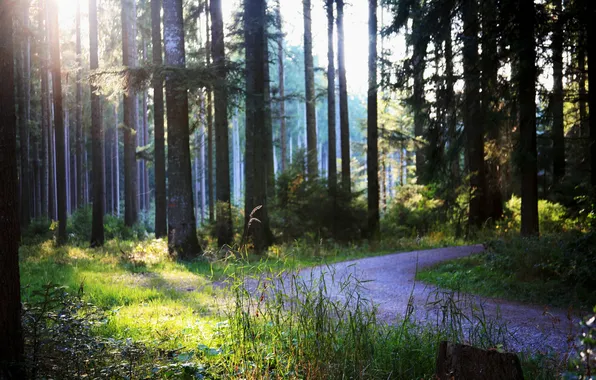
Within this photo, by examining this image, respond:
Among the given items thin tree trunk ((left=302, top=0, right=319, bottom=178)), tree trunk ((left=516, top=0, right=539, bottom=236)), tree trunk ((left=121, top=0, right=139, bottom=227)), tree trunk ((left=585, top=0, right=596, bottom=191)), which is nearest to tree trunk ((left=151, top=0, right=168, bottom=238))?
tree trunk ((left=121, top=0, right=139, bottom=227))

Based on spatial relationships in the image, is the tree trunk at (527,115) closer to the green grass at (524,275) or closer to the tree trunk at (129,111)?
the green grass at (524,275)

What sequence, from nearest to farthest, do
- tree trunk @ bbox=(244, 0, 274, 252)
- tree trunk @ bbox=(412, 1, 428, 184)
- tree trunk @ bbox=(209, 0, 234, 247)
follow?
1. tree trunk @ bbox=(412, 1, 428, 184)
2. tree trunk @ bbox=(244, 0, 274, 252)
3. tree trunk @ bbox=(209, 0, 234, 247)

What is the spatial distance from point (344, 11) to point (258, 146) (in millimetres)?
7766

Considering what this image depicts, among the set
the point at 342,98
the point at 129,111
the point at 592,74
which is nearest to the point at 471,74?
the point at 592,74

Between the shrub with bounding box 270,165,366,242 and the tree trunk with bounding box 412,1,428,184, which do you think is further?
the shrub with bounding box 270,165,366,242

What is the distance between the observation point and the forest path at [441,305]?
510 cm

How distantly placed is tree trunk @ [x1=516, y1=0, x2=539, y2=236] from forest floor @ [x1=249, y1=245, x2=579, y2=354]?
188 cm

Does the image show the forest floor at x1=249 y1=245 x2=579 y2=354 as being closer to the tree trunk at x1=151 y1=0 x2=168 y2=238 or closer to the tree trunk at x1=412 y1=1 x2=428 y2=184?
the tree trunk at x1=412 y1=1 x2=428 y2=184

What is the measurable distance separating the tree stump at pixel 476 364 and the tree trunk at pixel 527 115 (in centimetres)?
905

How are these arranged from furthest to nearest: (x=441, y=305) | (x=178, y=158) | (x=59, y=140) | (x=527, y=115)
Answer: (x=59, y=140) → (x=178, y=158) → (x=527, y=115) → (x=441, y=305)

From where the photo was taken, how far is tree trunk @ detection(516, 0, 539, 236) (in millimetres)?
11297

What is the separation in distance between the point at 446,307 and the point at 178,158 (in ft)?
34.9

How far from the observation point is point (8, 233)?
4016 millimetres

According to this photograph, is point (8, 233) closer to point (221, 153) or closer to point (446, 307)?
point (446, 307)
